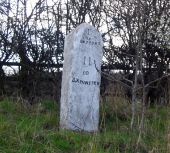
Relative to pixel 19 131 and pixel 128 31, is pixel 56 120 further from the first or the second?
pixel 128 31

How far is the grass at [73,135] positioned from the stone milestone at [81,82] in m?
0.23

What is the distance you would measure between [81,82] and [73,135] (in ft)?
3.37

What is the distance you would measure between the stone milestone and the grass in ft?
0.77

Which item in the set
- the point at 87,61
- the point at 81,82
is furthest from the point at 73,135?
the point at 87,61

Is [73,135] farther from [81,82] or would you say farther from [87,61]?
[87,61]

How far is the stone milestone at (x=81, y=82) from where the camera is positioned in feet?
23.1

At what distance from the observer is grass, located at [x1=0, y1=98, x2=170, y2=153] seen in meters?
5.59

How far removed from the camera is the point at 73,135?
6.30 m

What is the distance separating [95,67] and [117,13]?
8.87 ft

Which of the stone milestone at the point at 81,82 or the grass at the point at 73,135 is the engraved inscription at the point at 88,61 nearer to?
the stone milestone at the point at 81,82

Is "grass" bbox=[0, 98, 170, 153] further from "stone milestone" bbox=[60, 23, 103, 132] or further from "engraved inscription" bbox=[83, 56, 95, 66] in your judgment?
"engraved inscription" bbox=[83, 56, 95, 66]

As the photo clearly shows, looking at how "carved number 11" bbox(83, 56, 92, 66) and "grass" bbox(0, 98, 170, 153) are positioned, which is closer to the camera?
"grass" bbox(0, 98, 170, 153)

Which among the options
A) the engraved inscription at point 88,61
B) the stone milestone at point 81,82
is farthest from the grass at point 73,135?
the engraved inscription at point 88,61

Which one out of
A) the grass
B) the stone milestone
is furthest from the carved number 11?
the grass
